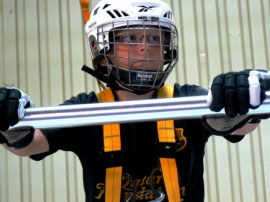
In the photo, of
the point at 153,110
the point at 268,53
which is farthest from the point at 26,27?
the point at 153,110

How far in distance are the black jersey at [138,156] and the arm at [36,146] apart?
0.09 ft

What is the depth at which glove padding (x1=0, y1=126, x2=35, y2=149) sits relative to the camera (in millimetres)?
1527

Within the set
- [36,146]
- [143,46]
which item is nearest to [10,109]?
[36,146]

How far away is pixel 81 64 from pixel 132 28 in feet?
6.21

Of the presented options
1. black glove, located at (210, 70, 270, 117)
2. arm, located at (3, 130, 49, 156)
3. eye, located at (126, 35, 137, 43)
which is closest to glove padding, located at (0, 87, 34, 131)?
arm, located at (3, 130, 49, 156)

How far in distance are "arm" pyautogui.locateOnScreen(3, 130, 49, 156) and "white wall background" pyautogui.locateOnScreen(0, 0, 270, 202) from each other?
185 cm

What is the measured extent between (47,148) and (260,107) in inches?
34.4

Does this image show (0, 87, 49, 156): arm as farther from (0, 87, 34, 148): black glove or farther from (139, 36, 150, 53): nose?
(139, 36, 150, 53): nose

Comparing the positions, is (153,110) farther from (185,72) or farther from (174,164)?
(185,72)

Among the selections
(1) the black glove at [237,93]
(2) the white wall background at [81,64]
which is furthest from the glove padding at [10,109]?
(2) the white wall background at [81,64]

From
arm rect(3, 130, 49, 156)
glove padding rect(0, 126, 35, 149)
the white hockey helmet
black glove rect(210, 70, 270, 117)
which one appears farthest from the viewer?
the white hockey helmet

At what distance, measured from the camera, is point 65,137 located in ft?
6.28

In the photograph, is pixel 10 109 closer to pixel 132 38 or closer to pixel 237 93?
pixel 237 93

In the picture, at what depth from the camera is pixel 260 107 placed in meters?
1.33
